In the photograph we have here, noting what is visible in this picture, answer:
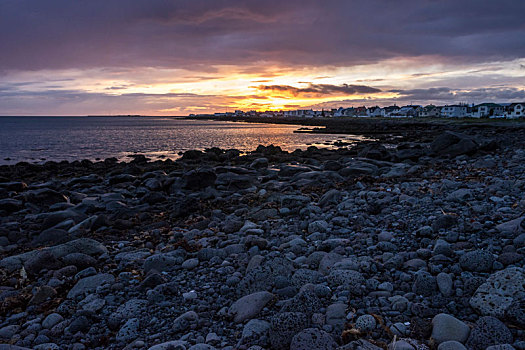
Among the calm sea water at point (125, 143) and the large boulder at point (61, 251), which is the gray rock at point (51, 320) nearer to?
the large boulder at point (61, 251)

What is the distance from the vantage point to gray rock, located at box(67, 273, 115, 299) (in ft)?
16.7

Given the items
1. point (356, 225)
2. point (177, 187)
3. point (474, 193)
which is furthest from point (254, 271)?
point (177, 187)

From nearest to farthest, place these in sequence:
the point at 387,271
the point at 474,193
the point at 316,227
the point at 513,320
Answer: the point at 513,320
the point at 387,271
the point at 316,227
the point at 474,193

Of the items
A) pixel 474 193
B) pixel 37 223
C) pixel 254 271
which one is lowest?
pixel 37 223

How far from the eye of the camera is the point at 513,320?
3.18 m

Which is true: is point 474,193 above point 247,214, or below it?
above

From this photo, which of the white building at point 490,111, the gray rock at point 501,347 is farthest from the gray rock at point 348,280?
the white building at point 490,111

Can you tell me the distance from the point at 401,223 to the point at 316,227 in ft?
5.30

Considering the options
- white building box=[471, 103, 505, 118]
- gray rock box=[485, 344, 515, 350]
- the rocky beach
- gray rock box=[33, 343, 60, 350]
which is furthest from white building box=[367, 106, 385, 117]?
gray rock box=[33, 343, 60, 350]

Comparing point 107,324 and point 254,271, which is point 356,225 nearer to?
point 254,271

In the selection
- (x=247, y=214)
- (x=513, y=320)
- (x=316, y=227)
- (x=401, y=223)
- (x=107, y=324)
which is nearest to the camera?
(x=513, y=320)

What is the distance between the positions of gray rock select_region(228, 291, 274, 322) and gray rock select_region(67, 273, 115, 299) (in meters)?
2.45

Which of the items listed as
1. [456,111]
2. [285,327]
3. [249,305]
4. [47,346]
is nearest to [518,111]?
[456,111]

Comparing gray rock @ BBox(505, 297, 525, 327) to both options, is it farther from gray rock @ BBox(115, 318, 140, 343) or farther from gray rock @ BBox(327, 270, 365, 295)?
gray rock @ BBox(115, 318, 140, 343)
